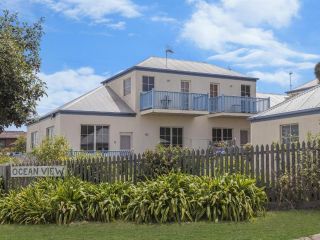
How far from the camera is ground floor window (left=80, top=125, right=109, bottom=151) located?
2914 cm

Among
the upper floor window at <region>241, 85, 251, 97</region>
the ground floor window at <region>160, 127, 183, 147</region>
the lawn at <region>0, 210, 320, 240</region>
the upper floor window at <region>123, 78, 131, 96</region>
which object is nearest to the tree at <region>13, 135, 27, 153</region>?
the upper floor window at <region>123, 78, 131, 96</region>

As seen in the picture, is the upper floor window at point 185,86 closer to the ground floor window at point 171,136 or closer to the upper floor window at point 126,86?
the ground floor window at point 171,136

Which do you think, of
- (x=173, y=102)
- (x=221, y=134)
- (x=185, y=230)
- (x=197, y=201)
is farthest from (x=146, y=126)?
(x=185, y=230)

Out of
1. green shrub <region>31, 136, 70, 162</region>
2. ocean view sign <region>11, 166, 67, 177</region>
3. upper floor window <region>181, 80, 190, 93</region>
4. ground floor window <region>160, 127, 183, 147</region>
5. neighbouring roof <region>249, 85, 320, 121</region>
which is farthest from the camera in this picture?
upper floor window <region>181, 80, 190, 93</region>

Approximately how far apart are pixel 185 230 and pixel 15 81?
189 inches

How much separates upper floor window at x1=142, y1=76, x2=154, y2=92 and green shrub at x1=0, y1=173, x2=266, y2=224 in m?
18.8

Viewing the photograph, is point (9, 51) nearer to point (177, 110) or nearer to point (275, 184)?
point (275, 184)

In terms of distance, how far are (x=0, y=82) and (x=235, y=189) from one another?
546 centimetres

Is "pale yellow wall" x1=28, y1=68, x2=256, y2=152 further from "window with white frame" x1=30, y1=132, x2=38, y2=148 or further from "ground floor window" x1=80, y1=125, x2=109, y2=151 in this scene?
"window with white frame" x1=30, y1=132, x2=38, y2=148

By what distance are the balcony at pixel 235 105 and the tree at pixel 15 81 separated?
19.9 meters

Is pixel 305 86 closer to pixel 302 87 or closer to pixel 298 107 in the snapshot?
pixel 302 87

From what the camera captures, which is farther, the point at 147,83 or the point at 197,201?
the point at 147,83

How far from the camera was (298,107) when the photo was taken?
20500mm

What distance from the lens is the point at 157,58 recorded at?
33.0 metres
